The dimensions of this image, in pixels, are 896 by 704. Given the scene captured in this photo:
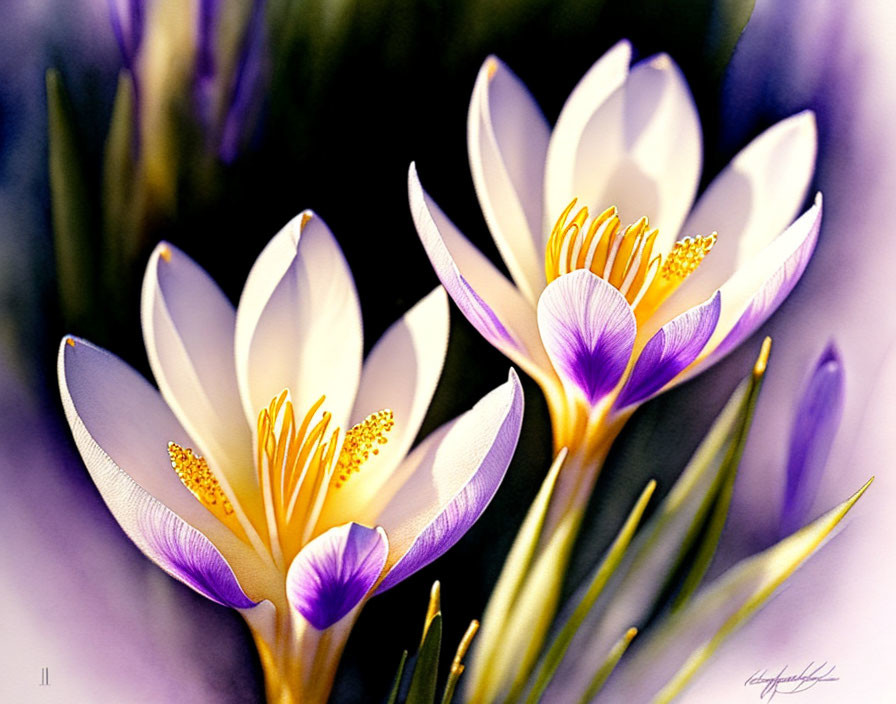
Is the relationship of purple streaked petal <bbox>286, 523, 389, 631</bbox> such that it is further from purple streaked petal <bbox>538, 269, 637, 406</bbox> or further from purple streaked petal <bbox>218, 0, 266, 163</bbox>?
purple streaked petal <bbox>218, 0, 266, 163</bbox>

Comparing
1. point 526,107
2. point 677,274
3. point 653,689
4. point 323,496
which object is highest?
point 526,107

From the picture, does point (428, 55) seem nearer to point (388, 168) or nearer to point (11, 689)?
point (388, 168)

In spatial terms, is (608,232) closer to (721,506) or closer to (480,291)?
(480,291)

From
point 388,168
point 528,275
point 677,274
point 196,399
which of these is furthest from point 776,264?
point 196,399

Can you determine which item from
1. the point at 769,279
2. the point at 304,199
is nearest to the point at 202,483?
the point at 304,199

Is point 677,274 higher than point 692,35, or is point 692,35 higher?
point 692,35
